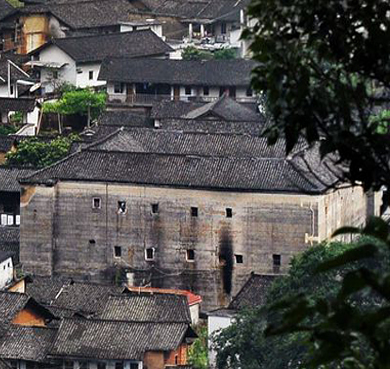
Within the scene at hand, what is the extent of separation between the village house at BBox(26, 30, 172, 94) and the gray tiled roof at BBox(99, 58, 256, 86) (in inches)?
45.1

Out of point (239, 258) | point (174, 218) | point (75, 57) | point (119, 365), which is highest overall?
point (75, 57)

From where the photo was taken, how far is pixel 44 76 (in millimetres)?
45656

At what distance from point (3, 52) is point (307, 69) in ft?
146

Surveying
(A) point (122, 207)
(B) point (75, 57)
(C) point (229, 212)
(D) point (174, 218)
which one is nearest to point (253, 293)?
(C) point (229, 212)

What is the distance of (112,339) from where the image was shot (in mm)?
23562

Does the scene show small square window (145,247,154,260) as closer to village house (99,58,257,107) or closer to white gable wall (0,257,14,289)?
white gable wall (0,257,14,289)

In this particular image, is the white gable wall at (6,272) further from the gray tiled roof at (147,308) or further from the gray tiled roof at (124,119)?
the gray tiled roof at (124,119)

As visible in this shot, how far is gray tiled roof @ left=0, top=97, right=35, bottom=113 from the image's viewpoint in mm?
40844

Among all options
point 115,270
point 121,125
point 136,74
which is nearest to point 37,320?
point 115,270

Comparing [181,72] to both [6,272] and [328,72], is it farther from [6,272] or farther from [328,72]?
[328,72]

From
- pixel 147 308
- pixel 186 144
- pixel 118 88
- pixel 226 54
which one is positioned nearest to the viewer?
pixel 147 308

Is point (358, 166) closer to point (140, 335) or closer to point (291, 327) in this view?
point (291, 327)

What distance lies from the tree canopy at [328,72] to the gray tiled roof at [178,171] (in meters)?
21.9

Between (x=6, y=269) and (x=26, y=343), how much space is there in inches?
199
